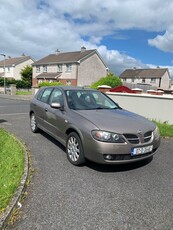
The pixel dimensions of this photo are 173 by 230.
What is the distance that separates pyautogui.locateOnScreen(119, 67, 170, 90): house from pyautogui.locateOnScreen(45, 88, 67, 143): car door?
52.1 metres

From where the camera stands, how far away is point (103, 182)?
381cm

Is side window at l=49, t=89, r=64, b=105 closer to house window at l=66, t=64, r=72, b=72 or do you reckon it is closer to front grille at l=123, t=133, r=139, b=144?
front grille at l=123, t=133, r=139, b=144

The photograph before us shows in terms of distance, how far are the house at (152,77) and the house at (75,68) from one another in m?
19.9

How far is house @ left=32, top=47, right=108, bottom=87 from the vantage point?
38.3 meters

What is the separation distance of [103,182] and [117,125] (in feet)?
3.54

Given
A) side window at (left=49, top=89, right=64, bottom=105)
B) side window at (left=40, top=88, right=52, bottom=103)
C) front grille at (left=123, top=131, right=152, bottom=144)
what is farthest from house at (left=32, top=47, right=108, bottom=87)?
front grille at (left=123, top=131, right=152, bottom=144)

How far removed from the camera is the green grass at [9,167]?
314 centimetres

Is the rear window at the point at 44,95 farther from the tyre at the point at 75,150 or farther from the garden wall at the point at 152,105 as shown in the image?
the garden wall at the point at 152,105

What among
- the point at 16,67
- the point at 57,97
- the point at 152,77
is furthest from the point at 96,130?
the point at 152,77

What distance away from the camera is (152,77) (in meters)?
59.7

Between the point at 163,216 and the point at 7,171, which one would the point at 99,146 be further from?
the point at 7,171

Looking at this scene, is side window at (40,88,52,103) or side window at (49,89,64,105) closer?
side window at (49,89,64,105)

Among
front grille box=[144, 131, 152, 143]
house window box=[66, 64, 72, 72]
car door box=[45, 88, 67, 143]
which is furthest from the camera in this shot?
house window box=[66, 64, 72, 72]

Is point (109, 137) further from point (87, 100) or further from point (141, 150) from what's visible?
point (87, 100)
